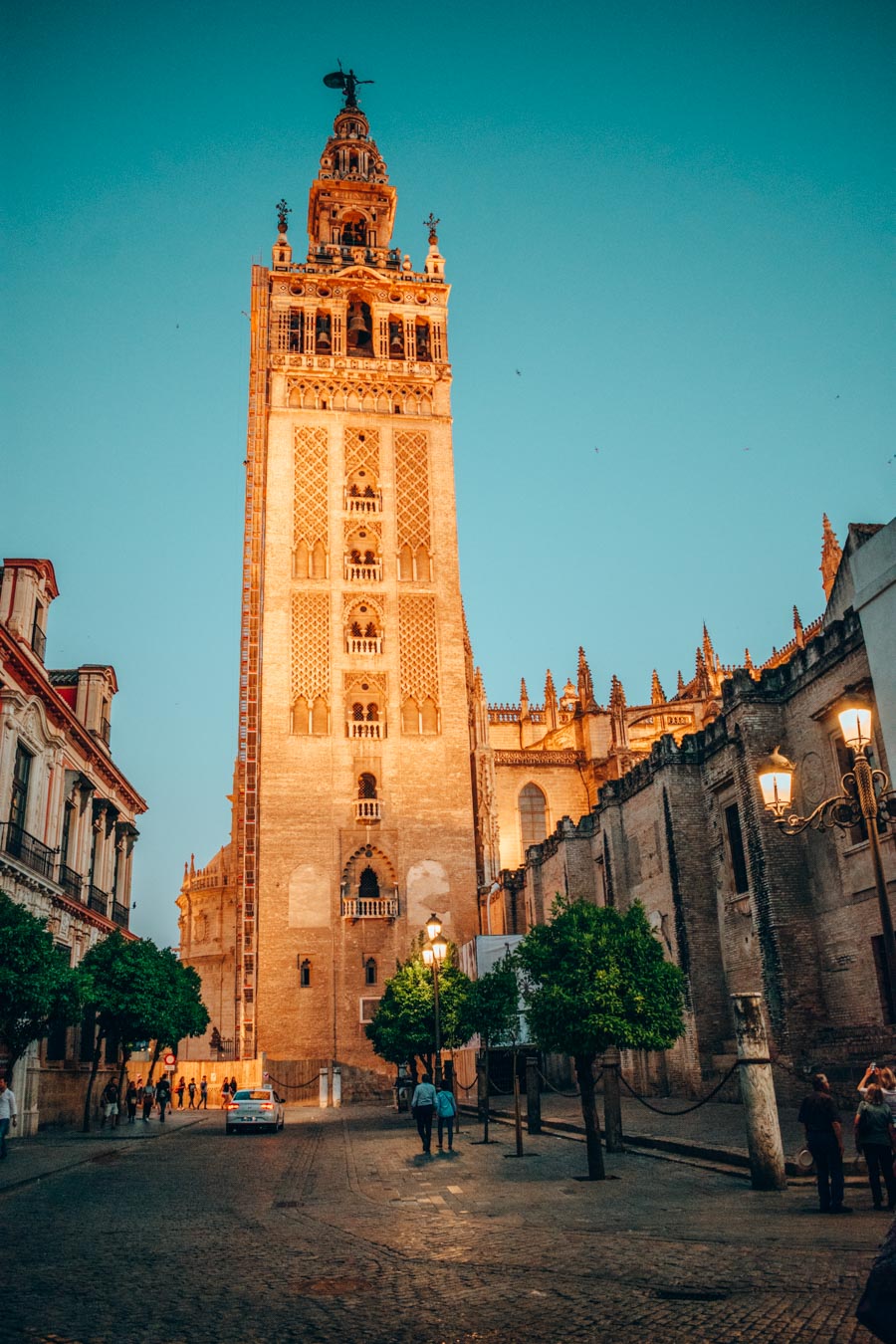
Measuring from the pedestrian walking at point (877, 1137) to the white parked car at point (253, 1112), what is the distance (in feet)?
60.1

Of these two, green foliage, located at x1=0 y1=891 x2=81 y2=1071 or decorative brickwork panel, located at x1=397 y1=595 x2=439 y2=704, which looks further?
decorative brickwork panel, located at x1=397 y1=595 x2=439 y2=704

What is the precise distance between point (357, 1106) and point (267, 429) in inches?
1081

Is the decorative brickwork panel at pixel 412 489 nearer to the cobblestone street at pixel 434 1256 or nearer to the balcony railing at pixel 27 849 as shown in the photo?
the balcony railing at pixel 27 849

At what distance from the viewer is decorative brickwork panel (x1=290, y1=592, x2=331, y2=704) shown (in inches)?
1705

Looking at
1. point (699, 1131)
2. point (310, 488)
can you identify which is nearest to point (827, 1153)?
point (699, 1131)

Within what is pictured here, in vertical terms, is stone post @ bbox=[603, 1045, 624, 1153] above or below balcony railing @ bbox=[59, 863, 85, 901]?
below

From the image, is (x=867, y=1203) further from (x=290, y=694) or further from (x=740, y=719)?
(x=290, y=694)

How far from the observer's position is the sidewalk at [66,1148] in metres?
15.4

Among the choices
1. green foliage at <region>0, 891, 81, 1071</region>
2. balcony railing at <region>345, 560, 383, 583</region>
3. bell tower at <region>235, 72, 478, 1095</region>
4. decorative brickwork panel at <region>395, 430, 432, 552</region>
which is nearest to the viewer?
green foliage at <region>0, 891, 81, 1071</region>

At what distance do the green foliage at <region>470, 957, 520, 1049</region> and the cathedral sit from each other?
939cm

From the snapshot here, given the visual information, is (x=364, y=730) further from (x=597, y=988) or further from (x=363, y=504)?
(x=597, y=988)

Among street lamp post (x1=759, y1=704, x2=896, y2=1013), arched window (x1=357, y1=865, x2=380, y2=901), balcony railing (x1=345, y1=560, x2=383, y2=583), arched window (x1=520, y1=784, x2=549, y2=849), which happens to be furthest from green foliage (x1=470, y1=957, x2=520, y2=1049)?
arched window (x1=520, y1=784, x2=549, y2=849)

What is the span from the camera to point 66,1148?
20.3 m

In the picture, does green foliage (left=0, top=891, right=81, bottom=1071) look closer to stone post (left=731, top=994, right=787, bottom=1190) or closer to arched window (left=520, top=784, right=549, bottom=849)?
stone post (left=731, top=994, right=787, bottom=1190)
